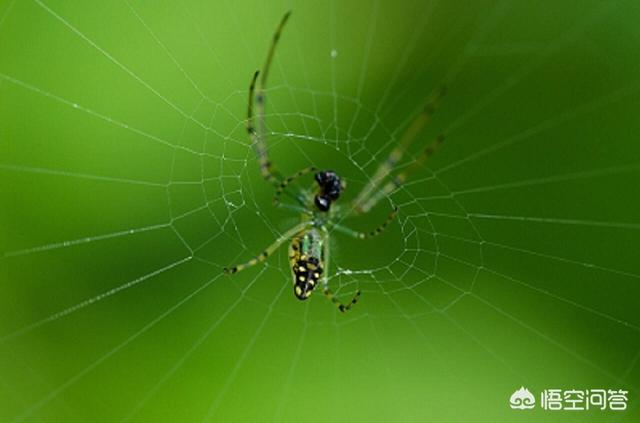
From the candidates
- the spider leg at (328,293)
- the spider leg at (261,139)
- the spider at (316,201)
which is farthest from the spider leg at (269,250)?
the spider leg at (261,139)

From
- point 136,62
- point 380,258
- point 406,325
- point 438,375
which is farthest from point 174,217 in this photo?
point 438,375

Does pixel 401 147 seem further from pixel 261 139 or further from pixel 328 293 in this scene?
pixel 328 293

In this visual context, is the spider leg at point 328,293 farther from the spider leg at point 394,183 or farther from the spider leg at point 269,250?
the spider leg at point 394,183

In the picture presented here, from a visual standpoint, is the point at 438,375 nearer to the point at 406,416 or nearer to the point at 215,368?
the point at 406,416

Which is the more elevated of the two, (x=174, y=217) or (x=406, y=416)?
(x=174, y=217)

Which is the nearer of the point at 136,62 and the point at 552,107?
the point at 552,107

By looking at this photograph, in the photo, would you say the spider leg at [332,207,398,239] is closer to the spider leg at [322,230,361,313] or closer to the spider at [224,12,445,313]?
the spider at [224,12,445,313]
